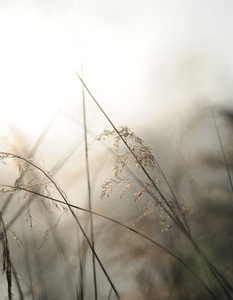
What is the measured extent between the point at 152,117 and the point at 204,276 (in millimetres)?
905

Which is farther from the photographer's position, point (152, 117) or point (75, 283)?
point (152, 117)

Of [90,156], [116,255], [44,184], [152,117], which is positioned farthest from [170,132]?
[44,184]

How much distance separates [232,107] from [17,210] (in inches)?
43.1

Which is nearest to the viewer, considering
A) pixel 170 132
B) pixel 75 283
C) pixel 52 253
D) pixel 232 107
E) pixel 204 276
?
pixel 204 276

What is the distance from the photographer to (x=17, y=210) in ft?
4.33

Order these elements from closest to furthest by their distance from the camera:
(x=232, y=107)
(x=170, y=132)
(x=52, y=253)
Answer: (x=52, y=253), (x=232, y=107), (x=170, y=132)

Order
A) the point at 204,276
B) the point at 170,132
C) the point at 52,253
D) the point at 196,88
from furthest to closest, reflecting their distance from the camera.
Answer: the point at 196,88 → the point at 170,132 → the point at 52,253 → the point at 204,276


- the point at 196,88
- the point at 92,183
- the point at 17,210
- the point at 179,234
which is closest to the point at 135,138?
the point at 92,183

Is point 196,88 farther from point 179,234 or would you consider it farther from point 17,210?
point 17,210

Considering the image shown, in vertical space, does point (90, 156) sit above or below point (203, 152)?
above

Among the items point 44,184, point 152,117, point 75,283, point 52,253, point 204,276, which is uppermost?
point 152,117

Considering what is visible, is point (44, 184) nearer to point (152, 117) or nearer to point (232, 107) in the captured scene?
point (152, 117)

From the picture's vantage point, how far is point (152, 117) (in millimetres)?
1739

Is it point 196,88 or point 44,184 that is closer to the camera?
point 44,184
